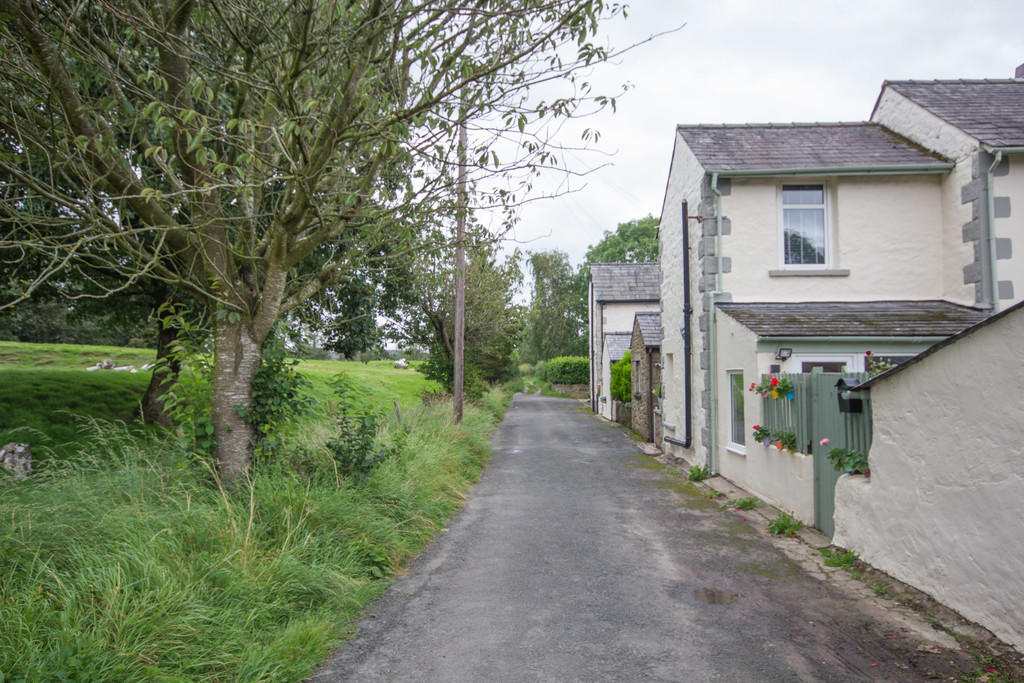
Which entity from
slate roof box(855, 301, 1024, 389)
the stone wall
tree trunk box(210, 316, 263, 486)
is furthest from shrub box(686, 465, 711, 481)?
the stone wall

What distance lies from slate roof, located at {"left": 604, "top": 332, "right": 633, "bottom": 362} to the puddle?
73.7 ft

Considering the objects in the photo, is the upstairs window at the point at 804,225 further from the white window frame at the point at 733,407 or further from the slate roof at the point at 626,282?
the slate roof at the point at 626,282

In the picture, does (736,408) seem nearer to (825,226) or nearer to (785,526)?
(785,526)

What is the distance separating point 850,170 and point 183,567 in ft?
38.9

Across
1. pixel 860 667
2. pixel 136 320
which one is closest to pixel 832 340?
pixel 860 667

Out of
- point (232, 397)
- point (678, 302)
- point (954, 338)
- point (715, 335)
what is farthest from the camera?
point (678, 302)

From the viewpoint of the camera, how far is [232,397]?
6707 mm

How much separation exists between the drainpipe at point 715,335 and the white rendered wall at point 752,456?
121 millimetres

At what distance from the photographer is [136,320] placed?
49.4ft

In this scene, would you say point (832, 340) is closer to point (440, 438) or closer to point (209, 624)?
point (440, 438)

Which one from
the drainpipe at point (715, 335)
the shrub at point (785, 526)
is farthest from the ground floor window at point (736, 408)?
the shrub at point (785, 526)

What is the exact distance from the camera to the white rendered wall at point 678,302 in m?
12.8

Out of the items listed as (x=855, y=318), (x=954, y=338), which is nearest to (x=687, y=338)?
(x=855, y=318)

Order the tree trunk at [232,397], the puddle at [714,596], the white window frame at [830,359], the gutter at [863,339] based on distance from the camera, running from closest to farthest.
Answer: the puddle at [714,596] < the tree trunk at [232,397] < the gutter at [863,339] < the white window frame at [830,359]
